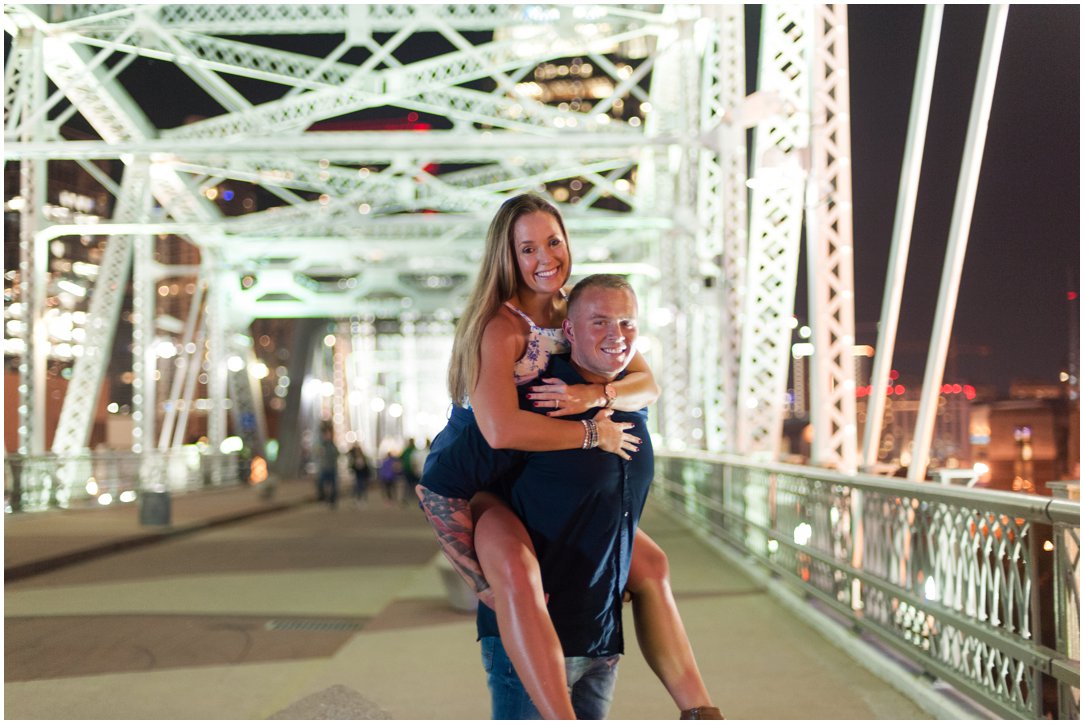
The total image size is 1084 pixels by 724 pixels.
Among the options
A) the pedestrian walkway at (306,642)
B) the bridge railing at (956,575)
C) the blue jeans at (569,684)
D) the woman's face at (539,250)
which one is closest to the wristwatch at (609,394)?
the woman's face at (539,250)

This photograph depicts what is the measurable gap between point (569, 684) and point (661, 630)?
0.26 m

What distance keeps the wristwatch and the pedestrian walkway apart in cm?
288

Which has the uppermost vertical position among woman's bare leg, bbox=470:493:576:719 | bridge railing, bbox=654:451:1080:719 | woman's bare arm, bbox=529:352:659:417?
woman's bare arm, bbox=529:352:659:417

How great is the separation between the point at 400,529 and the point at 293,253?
18.7 metres

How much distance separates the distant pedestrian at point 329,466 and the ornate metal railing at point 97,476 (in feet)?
11.9

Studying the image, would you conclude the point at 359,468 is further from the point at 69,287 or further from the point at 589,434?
the point at 589,434

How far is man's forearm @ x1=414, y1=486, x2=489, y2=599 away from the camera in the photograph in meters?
2.83

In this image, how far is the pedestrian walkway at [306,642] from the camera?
569 centimetres

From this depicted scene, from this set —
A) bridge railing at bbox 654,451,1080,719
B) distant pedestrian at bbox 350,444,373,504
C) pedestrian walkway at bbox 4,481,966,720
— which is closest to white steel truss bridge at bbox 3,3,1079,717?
bridge railing at bbox 654,451,1080,719

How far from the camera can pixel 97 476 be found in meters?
24.6

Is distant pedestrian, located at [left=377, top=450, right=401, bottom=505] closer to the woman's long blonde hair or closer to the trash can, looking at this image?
the trash can

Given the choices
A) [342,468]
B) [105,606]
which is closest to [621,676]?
[105,606]

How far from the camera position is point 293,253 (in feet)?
118

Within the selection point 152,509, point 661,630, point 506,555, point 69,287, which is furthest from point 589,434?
point 69,287
